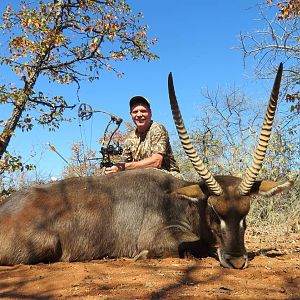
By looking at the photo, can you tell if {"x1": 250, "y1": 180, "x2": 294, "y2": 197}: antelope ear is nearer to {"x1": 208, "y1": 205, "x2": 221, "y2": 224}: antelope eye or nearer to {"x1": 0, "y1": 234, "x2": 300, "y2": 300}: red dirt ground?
{"x1": 208, "y1": 205, "x2": 221, "y2": 224}: antelope eye

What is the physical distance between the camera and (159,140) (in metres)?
6.92

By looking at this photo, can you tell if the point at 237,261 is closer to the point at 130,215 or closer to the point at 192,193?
the point at 192,193

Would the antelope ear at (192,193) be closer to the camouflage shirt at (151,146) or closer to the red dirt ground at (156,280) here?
the red dirt ground at (156,280)

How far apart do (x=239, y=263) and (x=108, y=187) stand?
A: 2.06 m

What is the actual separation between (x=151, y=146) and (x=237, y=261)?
115 inches

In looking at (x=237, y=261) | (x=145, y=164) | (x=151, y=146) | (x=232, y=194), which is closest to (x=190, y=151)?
(x=232, y=194)

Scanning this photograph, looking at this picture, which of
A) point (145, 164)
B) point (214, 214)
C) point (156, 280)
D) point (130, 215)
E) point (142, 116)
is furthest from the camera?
point (142, 116)

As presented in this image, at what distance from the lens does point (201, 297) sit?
3.21 meters

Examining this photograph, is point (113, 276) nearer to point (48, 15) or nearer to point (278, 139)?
point (278, 139)

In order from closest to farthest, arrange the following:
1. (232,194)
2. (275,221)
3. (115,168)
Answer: (232,194) < (115,168) < (275,221)

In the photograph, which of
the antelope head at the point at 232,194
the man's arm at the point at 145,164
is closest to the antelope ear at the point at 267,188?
the antelope head at the point at 232,194

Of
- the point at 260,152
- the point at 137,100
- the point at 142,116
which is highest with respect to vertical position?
the point at 137,100

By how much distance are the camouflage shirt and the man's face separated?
0.10 metres

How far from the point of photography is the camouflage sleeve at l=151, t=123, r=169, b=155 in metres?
6.83
